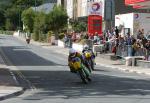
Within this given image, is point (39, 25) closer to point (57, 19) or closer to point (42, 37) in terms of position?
point (42, 37)

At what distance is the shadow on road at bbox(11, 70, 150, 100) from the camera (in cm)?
1830

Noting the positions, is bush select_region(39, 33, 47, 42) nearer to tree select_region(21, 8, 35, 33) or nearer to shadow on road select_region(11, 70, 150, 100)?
tree select_region(21, 8, 35, 33)

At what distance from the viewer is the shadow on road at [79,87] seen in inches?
720

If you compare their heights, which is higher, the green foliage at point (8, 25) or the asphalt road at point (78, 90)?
the asphalt road at point (78, 90)

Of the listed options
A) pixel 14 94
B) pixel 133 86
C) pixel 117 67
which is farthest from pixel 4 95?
pixel 117 67

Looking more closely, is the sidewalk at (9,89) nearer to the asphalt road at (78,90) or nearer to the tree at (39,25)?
the asphalt road at (78,90)

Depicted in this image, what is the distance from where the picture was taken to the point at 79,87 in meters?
20.9

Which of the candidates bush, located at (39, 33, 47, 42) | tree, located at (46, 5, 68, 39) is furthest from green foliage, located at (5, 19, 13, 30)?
tree, located at (46, 5, 68, 39)

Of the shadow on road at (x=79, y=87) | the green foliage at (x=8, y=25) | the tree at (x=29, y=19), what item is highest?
the tree at (x=29, y=19)

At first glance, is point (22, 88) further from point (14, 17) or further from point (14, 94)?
point (14, 17)

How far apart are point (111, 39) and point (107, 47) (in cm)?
152

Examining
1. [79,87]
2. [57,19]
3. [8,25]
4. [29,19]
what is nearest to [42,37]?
[57,19]

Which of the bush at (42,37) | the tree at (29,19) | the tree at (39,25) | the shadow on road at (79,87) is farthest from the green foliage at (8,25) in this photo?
the shadow on road at (79,87)

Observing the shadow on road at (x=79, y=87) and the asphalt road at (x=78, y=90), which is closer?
the asphalt road at (x=78, y=90)
